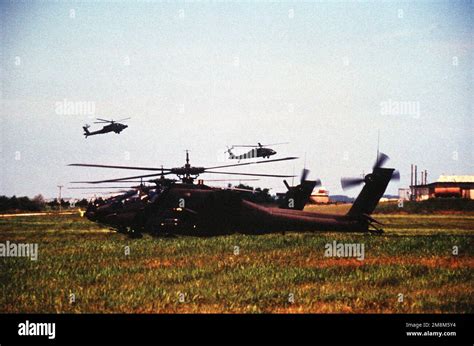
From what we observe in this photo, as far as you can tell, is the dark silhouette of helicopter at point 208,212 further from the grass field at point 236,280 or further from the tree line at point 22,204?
the tree line at point 22,204

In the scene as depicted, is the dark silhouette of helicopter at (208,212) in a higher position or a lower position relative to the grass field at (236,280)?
higher

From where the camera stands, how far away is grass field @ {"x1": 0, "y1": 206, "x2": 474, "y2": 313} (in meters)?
10.9

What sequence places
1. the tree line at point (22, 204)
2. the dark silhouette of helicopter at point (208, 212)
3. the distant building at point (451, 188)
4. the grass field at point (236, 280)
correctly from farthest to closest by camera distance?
the distant building at point (451, 188), the tree line at point (22, 204), the dark silhouette of helicopter at point (208, 212), the grass field at point (236, 280)

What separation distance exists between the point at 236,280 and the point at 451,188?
8097 centimetres

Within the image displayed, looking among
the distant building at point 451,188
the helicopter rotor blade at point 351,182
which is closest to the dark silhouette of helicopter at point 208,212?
the helicopter rotor blade at point 351,182

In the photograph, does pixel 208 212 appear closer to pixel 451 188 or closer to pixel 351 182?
pixel 351 182

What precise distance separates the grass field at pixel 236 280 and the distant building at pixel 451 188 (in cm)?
6942

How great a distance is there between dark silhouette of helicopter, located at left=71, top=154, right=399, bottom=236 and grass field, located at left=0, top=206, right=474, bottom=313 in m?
1.01

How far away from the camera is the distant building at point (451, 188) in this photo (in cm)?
8401

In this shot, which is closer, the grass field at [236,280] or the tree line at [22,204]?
the grass field at [236,280]
